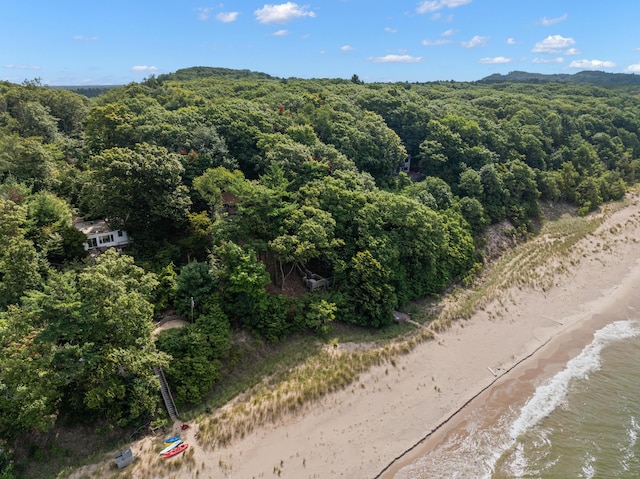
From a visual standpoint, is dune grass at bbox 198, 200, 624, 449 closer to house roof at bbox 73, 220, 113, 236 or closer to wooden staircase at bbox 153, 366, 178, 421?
wooden staircase at bbox 153, 366, 178, 421

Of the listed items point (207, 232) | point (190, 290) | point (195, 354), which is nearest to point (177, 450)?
point (195, 354)

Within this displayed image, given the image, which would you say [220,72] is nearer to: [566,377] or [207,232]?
[207,232]

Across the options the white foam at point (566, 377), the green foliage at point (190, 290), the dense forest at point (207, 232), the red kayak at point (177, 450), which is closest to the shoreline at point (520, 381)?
the white foam at point (566, 377)

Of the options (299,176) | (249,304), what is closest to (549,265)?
(299,176)

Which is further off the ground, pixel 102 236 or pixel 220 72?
pixel 220 72

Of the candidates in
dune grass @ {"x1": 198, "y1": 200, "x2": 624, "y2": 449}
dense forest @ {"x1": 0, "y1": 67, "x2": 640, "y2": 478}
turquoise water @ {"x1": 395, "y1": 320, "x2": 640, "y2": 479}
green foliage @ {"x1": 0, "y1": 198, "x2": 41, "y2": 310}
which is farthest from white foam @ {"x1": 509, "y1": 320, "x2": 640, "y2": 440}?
green foliage @ {"x1": 0, "y1": 198, "x2": 41, "y2": 310}

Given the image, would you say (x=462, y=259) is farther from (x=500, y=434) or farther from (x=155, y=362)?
(x=155, y=362)
